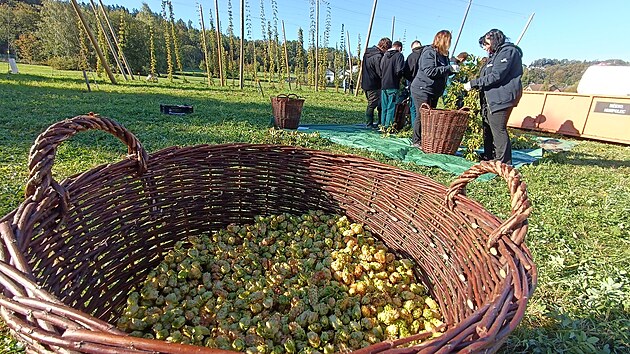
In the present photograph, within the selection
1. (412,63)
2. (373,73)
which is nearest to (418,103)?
(412,63)

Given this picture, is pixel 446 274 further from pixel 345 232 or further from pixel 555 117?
pixel 555 117

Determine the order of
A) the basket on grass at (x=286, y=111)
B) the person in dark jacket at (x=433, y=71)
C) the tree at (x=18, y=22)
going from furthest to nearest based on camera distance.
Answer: the tree at (x=18, y=22)
the basket on grass at (x=286, y=111)
the person in dark jacket at (x=433, y=71)

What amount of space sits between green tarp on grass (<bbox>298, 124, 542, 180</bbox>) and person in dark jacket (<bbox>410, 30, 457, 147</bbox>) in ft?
1.54

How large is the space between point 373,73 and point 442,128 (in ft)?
7.06

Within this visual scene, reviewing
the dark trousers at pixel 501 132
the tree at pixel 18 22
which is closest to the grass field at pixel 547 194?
the dark trousers at pixel 501 132

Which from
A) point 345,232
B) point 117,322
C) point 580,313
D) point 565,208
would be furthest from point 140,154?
point 565,208

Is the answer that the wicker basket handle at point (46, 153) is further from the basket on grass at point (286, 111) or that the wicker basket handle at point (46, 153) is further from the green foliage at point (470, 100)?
the green foliage at point (470, 100)

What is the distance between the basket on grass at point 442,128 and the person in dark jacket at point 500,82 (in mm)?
349

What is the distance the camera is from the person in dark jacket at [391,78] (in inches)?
201

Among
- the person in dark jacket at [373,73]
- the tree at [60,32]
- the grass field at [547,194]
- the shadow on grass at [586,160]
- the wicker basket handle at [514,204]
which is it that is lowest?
the shadow on grass at [586,160]

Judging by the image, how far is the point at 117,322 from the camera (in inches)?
43.7

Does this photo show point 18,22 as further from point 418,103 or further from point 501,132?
point 501,132

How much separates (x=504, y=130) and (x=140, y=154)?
3.66m

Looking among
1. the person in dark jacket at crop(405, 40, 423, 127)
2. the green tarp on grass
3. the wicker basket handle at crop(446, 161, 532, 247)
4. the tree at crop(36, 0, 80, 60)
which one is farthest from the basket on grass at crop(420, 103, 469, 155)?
the tree at crop(36, 0, 80, 60)
